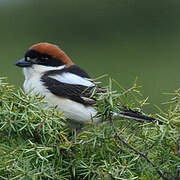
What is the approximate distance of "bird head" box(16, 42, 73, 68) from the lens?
412 cm

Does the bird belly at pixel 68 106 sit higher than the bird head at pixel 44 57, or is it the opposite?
the bird head at pixel 44 57

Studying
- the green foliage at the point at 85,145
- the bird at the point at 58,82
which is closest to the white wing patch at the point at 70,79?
the bird at the point at 58,82

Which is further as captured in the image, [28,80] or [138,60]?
[138,60]

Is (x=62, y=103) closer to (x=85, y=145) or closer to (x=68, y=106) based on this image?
(x=68, y=106)

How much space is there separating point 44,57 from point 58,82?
1.06 feet

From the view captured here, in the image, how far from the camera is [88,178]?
234 cm

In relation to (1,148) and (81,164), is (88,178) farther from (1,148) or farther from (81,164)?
(1,148)

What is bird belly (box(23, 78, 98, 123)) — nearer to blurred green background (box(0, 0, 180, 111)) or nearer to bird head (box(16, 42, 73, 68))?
bird head (box(16, 42, 73, 68))

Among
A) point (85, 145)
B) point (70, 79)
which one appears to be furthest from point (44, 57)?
point (85, 145)

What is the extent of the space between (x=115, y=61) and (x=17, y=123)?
25.8 feet

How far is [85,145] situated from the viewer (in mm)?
2432

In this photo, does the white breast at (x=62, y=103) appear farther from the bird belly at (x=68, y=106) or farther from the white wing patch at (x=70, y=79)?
the white wing patch at (x=70, y=79)

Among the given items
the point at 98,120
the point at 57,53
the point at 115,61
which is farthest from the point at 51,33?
the point at 98,120

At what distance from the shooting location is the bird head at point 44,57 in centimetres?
412
